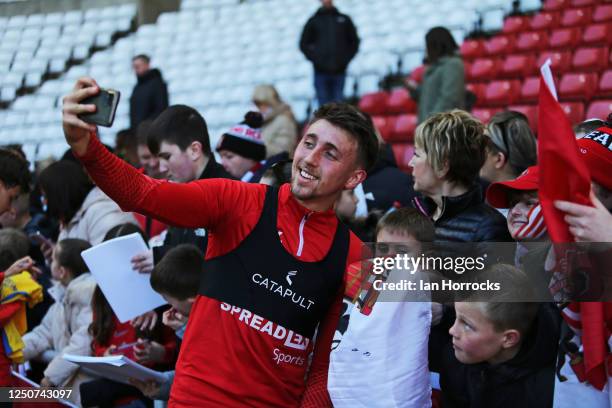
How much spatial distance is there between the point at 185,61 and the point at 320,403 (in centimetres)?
1122

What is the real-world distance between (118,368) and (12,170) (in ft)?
4.14

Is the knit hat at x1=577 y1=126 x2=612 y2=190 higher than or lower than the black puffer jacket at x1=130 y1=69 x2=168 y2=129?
lower

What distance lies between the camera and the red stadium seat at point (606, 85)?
8.33 m

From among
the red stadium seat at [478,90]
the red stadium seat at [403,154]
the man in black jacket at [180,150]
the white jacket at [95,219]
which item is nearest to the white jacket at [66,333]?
the white jacket at [95,219]

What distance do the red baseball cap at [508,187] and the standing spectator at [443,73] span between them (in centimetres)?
351

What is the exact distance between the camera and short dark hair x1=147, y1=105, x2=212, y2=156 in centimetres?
369

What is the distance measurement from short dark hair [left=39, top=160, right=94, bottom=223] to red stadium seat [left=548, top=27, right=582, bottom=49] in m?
6.36

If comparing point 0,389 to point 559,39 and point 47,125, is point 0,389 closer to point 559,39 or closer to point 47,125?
point 559,39

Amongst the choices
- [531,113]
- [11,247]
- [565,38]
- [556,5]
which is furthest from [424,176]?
[556,5]

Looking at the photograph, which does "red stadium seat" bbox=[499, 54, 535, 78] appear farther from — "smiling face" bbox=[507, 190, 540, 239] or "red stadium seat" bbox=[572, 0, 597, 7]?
"smiling face" bbox=[507, 190, 540, 239]

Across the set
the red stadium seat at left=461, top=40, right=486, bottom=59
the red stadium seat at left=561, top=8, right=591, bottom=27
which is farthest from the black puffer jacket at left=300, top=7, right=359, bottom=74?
the red stadium seat at left=561, top=8, right=591, bottom=27

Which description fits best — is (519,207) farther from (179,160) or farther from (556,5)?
(556,5)

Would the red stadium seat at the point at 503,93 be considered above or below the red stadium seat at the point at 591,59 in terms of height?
below

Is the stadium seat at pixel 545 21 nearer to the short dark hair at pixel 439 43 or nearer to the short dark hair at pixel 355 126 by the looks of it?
the short dark hair at pixel 439 43
